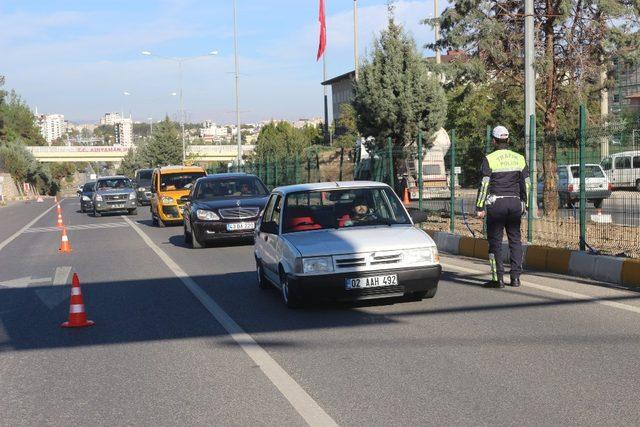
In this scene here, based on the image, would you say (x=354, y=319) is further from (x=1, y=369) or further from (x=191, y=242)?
(x=191, y=242)

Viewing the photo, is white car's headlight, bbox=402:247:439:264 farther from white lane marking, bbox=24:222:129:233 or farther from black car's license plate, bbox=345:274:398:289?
white lane marking, bbox=24:222:129:233

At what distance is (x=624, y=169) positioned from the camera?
39.4ft

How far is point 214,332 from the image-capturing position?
8.12 metres

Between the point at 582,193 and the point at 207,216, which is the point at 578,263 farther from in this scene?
the point at 207,216

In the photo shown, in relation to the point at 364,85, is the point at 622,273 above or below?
below

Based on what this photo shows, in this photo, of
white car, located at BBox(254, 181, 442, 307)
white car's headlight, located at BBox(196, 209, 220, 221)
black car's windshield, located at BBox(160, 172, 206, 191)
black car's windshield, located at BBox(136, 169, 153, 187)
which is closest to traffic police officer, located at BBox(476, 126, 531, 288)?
white car, located at BBox(254, 181, 442, 307)

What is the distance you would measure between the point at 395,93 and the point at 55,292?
24.5m

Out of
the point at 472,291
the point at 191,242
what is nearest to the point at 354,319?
the point at 472,291

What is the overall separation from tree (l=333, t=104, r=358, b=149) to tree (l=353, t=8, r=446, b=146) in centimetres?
A: 1806

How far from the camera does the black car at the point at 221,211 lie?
17.0 meters

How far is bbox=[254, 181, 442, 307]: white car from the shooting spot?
28.1 ft

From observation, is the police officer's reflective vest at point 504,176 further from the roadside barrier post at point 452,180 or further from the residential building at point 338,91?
the residential building at point 338,91

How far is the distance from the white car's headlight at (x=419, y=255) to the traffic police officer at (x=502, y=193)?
1419 mm

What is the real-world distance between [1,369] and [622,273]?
7.27 m
